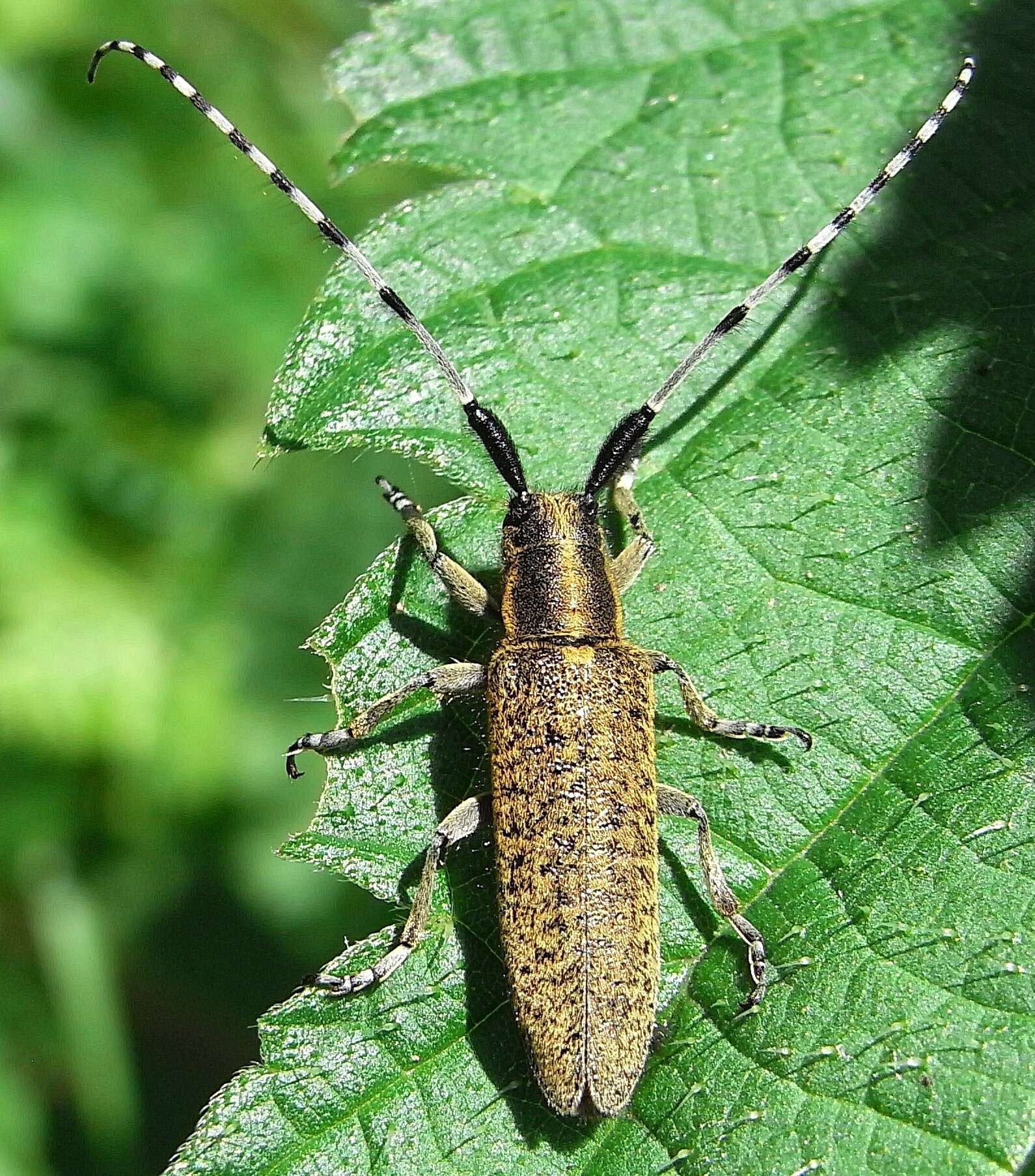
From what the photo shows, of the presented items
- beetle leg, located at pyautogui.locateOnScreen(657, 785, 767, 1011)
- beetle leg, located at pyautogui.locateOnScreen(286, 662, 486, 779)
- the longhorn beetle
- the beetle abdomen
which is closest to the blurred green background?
the longhorn beetle

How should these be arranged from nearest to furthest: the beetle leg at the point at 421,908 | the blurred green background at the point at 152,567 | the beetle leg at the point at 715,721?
the beetle leg at the point at 421,908 < the beetle leg at the point at 715,721 < the blurred green background at the point at 152,567

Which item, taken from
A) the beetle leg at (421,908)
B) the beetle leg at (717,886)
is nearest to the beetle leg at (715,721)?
the beetle leg at (717,886)

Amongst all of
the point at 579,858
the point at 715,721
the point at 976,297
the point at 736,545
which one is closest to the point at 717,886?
the point at 579,858

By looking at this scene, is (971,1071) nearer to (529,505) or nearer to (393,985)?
(393,985)

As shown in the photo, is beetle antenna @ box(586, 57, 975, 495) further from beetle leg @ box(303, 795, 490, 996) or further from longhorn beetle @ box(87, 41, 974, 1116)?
beetle leg @ box(303, 795, 490, 996)

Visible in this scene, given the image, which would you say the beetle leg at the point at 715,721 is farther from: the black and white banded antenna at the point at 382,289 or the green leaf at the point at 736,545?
the black and white banded antenna at the point at 382,289

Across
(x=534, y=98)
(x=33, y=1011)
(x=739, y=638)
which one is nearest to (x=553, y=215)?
(x=534, y=98)

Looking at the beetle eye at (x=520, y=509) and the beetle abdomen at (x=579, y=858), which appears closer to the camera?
the beetle abdomen at (x=579, y=858)
